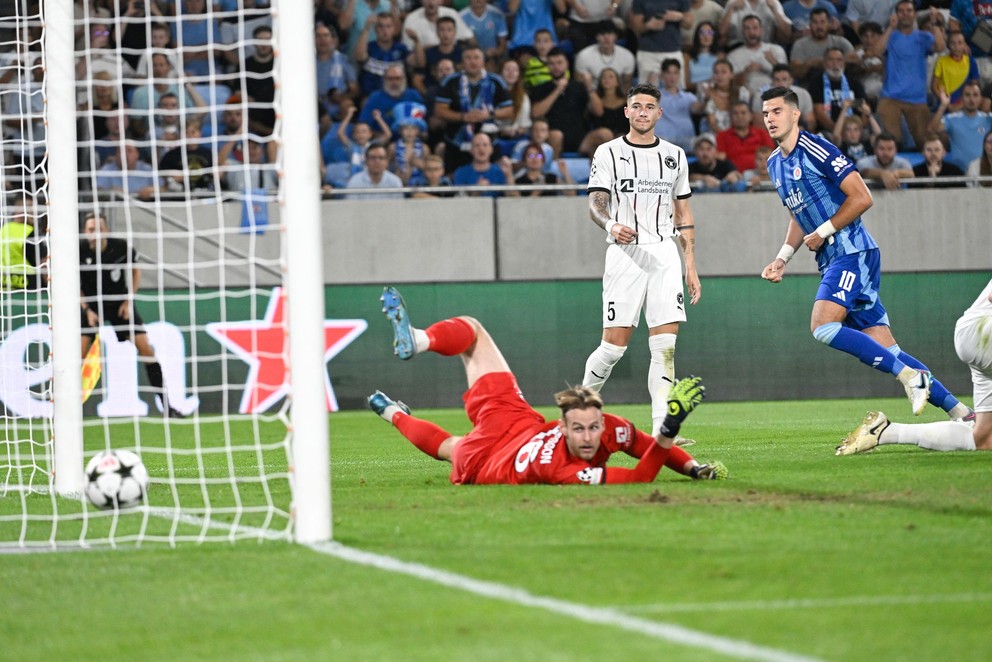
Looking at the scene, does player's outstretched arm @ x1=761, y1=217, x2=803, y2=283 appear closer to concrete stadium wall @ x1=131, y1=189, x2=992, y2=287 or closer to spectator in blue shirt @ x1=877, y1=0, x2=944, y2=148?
concrete stadium wall @ x1=131, y1=189, x2=992, y2=287

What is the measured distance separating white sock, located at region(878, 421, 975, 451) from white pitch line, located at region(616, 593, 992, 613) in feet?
15.1

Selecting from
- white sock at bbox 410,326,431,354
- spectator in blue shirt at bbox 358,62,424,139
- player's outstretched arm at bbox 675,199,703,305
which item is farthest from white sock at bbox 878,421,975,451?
spectator in blue shirt at bbox 358,62,424,139

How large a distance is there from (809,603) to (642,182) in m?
5.86

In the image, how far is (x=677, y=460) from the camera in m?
7.24

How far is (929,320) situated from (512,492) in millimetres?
12024

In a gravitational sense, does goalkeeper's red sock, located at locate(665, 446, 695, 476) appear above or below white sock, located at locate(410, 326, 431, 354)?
below

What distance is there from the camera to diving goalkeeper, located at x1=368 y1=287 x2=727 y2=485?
6.88m

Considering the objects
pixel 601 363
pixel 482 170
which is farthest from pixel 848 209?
pixel 482 170

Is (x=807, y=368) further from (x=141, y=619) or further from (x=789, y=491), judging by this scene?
(x=141, y=619)

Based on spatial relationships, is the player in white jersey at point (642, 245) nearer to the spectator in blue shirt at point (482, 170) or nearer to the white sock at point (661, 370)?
the white sock at point (661, 370)

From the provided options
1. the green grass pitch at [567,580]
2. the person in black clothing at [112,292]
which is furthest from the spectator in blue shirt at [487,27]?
the green grass pitch at [567,580]

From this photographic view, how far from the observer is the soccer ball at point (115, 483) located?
6.12 metres

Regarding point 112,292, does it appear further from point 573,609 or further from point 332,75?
point 573,609

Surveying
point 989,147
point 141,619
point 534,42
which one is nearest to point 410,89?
point 534,42
